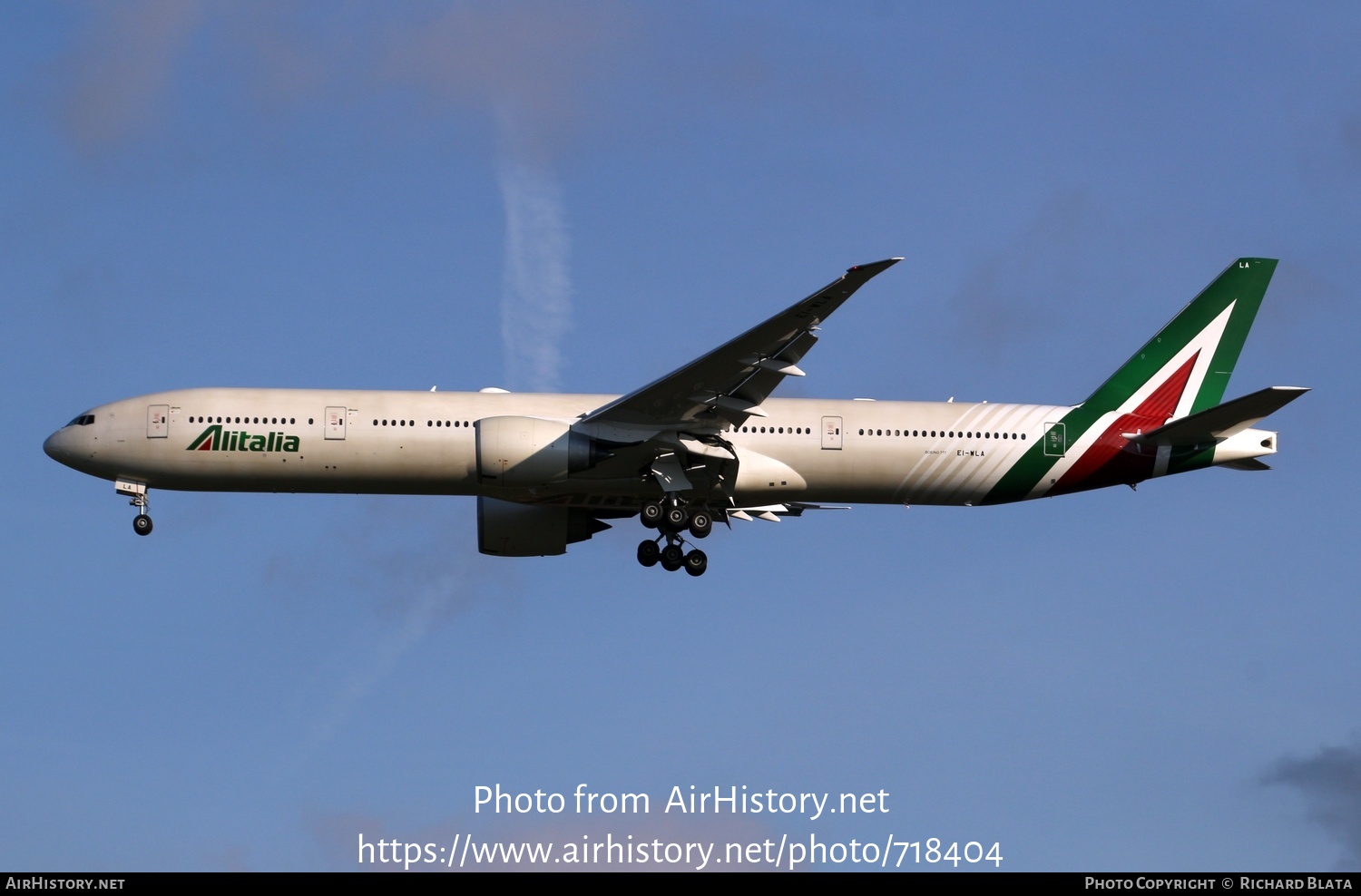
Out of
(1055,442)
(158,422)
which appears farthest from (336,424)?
(1055,442)

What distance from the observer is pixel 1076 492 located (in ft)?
152

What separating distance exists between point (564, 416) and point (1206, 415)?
14995 mm

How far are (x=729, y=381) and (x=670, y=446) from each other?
2.27m

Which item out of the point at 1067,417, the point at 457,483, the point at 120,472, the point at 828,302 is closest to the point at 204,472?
the point at 120,472

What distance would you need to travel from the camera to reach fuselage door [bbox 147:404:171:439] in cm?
4353

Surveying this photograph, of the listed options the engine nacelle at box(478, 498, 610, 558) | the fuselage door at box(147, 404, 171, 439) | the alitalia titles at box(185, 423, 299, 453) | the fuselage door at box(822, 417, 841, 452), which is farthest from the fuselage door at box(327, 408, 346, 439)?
the fuselage door at box(822, 417, 841, 452)

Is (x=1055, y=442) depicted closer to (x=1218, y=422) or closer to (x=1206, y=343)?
(x=1218, y=422)

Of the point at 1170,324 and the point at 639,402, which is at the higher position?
the point at 1170,324

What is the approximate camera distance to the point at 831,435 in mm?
44344

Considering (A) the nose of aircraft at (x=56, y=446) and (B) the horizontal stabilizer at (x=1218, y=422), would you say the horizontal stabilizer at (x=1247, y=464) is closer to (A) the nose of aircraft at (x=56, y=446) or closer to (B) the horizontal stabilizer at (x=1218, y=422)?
(B) the horizontal stabilizer at (x=1218, y=422)

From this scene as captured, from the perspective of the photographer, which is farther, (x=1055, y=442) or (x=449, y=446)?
Answer: (x=1055, y=442)

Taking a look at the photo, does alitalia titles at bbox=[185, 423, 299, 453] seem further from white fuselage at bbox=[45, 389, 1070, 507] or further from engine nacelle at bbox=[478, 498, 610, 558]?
engine nacelle at bbox=[478, 498, 610, 558]

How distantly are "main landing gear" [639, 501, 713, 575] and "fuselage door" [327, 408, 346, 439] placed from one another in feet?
23.8
